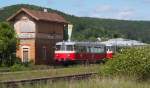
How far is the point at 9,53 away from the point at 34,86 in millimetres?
39217

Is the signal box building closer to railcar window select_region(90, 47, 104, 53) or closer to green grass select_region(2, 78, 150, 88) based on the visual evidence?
railcar window select_region(90, 47, 104, 53)

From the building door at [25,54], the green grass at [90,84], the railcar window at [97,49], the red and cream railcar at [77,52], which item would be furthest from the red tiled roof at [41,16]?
the green grass at [90,84]

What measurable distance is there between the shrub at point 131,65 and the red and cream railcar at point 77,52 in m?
31.6

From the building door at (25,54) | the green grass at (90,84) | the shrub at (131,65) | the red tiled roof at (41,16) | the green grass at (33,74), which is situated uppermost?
the red tiled roof at (41,16)

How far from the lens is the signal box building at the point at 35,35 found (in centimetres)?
6166

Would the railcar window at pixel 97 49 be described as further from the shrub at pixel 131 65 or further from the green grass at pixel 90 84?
the green grass at pixel 90 84

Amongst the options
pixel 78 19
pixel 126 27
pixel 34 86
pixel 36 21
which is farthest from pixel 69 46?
pixel 126 27

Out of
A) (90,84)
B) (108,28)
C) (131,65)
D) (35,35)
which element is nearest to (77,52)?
(35,35)

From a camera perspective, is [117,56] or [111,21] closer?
[117,56]

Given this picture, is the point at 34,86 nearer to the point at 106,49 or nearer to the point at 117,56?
the point at 117,56

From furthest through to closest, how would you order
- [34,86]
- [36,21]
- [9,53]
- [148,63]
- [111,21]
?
[111,21]
[36,21]
[9,53]
[148,63]
[34,86]

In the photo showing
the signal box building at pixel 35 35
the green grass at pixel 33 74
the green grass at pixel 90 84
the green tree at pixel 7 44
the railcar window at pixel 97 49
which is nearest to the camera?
the green grass at pixel 90 84

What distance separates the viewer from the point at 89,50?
58.7 metres

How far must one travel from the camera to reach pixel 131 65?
77.4 feet
